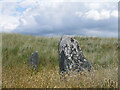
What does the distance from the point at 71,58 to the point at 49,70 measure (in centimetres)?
188

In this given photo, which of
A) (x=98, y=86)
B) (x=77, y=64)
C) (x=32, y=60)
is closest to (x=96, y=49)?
(x=32, y=60)

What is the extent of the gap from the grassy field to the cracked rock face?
41 cm

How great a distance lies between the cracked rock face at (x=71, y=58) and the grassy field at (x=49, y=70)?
41cm

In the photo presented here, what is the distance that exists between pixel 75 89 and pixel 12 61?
6.15 m

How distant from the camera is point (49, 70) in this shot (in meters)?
6.97

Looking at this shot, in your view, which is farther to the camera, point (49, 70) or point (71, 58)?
point (49, 70)

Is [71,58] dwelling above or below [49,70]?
above

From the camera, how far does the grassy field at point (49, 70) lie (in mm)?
4094

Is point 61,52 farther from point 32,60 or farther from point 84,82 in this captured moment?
point 32,60

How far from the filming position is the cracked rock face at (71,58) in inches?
212

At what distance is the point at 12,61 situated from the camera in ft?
29.5

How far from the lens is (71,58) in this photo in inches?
217

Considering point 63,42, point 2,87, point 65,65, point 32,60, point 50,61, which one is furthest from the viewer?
point 50,61

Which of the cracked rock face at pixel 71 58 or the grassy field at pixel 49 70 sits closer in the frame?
the grassy field at pixel 49 70
